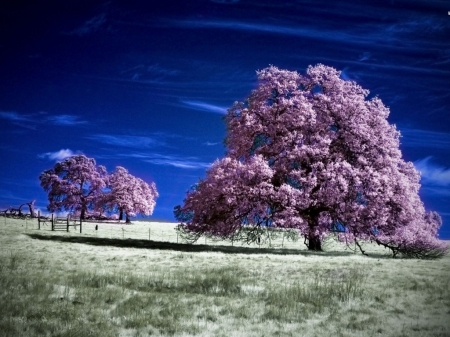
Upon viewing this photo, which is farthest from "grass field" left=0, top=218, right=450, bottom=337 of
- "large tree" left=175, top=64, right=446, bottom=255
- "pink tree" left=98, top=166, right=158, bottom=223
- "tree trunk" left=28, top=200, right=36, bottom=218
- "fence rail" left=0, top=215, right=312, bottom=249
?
"pink tree" left=98, top=166, right=158, bottom=223

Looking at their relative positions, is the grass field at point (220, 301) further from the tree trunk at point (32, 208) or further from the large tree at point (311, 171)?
the tree trunk at point (32, 208)

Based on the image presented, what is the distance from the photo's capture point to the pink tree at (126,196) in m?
76.0

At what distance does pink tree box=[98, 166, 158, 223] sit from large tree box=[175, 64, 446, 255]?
46.5 metres

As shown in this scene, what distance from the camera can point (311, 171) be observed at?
95.1ft

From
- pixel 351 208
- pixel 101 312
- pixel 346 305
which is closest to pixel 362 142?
pixel 351 208

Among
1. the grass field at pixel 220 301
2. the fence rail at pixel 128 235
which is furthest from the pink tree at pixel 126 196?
the grass field at pixel 220 301

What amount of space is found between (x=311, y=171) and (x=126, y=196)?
53457 mm

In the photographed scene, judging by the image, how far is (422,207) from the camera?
31.8m

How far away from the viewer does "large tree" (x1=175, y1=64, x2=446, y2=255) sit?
1099 inches

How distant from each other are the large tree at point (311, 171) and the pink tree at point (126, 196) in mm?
46490

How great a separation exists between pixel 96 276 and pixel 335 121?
2076 cm

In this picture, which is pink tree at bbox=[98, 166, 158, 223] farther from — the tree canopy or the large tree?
the large tree

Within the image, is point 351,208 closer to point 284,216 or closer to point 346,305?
point 284,216

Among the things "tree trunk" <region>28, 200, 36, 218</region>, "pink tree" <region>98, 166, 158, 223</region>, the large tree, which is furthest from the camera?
"pink tree" <region>98, 166, 158, 223</region>
